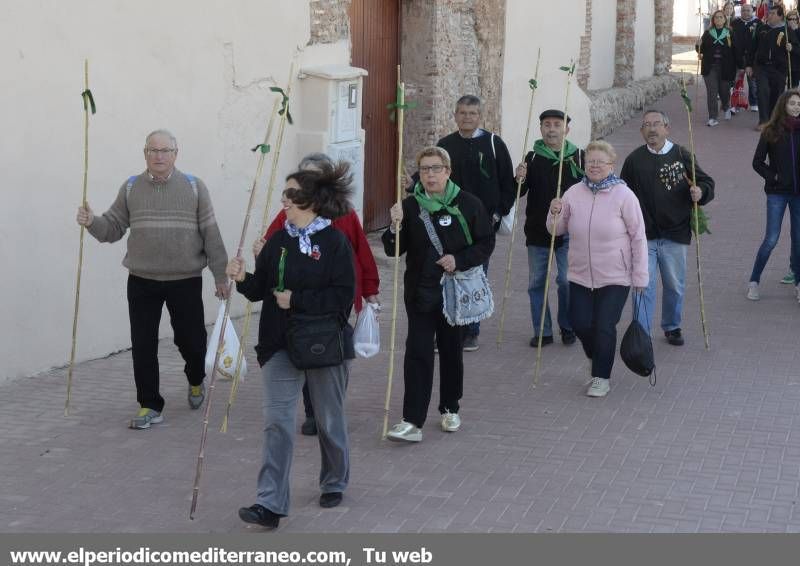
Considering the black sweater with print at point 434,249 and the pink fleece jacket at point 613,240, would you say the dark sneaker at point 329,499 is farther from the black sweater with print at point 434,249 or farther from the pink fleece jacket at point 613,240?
the pink fleece jacket at point 613,240

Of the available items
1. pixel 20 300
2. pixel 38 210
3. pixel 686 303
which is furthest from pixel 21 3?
pixel 686 303

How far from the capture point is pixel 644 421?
8367mm

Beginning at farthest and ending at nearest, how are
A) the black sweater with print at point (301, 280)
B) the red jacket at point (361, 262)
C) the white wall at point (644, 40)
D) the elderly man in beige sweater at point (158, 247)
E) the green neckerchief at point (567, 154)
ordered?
the white wall at point (644, 40)
the green neckerchief at point (567, 154)
the elderly man in beige sweater at point (158, 247)
the red jacket at point (361, 262)
the black sweater with print at point (301, 280)

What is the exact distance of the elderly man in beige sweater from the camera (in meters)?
7.98

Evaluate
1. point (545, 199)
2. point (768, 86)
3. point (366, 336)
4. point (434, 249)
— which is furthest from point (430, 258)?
point (768, 86)

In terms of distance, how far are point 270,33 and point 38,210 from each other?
9.97 ft

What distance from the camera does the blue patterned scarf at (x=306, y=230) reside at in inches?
250

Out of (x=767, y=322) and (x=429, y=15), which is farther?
(x=429, y=15)

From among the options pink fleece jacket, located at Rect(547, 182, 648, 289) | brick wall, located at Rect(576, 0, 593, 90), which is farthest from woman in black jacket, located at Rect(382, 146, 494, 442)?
brick wall, located at Rect(576, 0, 593, 90)

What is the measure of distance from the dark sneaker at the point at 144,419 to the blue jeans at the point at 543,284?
3.13 m

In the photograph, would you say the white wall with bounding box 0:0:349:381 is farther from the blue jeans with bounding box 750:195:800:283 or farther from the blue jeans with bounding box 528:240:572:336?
the blue jeans with bounding box 750:195:800:283

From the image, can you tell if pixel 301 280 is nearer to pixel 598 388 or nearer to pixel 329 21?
pixel 598 388

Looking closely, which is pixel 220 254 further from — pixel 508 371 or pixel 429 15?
pixel 429 15

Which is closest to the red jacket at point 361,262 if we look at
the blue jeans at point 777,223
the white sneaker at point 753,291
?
the blue jeans at point 777,223
